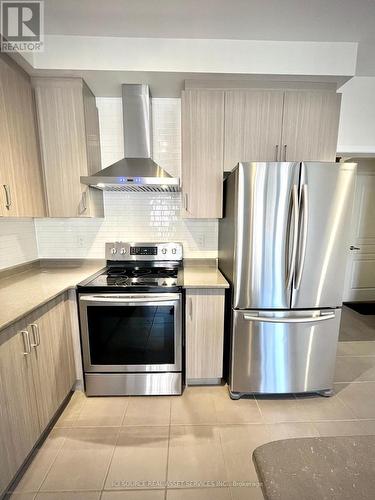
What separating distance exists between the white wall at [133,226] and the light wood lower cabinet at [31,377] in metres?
0.83

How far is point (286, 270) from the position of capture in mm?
1683

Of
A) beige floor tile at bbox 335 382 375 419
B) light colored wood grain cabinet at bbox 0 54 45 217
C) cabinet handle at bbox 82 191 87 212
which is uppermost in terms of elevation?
light colored wood grain cabinet at bbox 0 54 45 217

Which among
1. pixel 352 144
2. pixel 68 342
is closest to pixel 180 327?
pixel 68 342

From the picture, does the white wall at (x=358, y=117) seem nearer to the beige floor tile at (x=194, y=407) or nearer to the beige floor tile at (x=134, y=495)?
the beige floor tile at (x=194, y=407)

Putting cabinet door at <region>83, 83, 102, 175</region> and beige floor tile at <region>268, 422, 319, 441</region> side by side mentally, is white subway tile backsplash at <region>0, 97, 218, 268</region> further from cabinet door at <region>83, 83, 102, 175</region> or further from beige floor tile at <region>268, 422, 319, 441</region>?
beige floor tile at <region>268, 422, 319, 441</region>

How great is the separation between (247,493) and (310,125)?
253 cm

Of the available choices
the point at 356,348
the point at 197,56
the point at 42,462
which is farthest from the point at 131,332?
the point at 356,348

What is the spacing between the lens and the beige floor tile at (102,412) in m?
1.69

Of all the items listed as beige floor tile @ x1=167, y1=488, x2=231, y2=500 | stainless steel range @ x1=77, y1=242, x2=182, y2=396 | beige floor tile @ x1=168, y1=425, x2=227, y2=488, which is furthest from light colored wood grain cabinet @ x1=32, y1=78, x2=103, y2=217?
beige floor tile @ x1=167, y1=488, x2=231, y2=500

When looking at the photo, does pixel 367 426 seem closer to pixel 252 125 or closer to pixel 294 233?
pixel 294 233

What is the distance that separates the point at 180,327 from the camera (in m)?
1.85

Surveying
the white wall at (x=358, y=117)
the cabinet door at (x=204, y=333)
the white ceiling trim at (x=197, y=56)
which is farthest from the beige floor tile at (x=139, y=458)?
the white wall at (x=358, y=117)

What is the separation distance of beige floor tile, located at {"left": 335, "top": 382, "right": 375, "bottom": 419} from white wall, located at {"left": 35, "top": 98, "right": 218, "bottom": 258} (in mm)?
1629

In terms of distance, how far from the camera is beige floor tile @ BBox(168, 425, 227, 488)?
1351 mm
